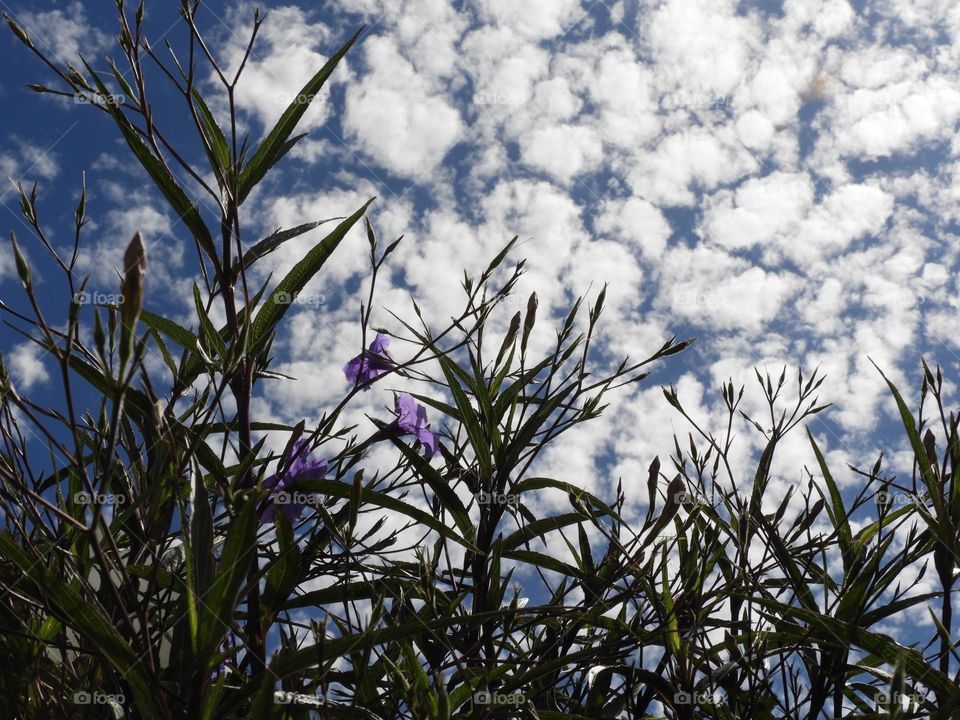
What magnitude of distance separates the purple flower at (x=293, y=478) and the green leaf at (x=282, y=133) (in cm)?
35

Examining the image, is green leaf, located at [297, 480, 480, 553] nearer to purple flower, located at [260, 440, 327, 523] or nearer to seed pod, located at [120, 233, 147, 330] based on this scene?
purple flower, located at [260, 440, 327, 523]

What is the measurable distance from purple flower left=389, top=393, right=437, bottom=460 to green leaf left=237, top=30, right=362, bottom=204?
51 centimetres

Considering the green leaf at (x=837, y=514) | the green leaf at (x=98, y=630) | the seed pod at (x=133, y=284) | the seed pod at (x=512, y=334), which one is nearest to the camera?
the seed pod at (x=133, y=284)

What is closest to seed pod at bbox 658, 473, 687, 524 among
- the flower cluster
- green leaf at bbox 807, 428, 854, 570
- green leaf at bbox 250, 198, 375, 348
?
green leaf at bbox 807, 428, 854, 570

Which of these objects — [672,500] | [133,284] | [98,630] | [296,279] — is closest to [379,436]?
[296,279]

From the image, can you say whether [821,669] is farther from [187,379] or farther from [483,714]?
[187,379]

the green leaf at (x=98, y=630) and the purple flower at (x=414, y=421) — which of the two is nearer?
the green leaf at (x=98, y=630)

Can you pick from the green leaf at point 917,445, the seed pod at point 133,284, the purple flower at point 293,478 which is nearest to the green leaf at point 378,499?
the purple flower at point 293,478

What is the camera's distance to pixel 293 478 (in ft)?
3.48

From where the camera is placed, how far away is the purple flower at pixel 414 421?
1.35 metres

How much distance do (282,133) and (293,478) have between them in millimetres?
484

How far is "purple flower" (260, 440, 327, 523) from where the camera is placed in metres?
0.97

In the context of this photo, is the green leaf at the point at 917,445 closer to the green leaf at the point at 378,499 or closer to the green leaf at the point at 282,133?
the green leaf at the point at 378,499

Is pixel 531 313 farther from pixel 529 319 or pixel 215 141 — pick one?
pixel 215 141
